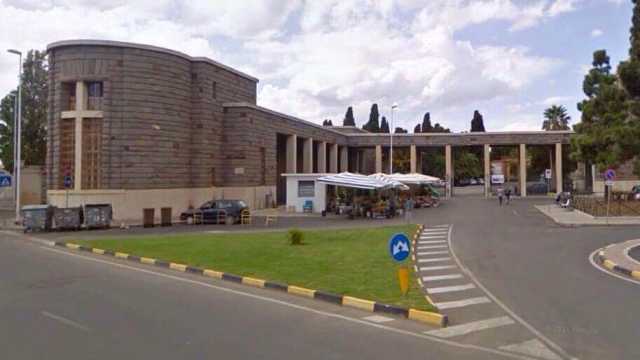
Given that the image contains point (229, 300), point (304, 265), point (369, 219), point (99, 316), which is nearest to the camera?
point (99, 316)

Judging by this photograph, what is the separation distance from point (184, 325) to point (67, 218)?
85.3ft

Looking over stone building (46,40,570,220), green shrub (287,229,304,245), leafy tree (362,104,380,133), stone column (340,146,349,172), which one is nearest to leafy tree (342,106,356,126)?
leafy tree (362,104,380,133)

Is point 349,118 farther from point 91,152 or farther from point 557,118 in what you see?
point 91,152

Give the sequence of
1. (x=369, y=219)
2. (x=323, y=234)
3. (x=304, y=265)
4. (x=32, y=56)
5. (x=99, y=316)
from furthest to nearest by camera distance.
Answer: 1. (x=32, y=56)
2. (x=369, y=219)
3. (x=323, y=234)
4. (x=304, y=265)
5. (x=99, y=316)

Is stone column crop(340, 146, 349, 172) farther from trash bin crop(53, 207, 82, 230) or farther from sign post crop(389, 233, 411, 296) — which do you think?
sign post crop(389, 233, 411, 296)

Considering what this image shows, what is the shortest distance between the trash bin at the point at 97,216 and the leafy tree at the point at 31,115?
3151 centimetres

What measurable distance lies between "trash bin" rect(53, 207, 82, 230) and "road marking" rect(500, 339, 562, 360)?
96.4 ft

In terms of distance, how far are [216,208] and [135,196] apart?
5.56 m

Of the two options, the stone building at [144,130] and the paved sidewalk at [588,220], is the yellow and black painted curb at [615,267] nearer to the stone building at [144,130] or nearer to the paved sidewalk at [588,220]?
the paved sidewalk at [588,220]

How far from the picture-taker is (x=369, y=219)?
3756 cm

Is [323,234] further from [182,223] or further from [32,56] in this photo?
[32,56]

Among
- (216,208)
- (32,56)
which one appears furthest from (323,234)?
(32,56)

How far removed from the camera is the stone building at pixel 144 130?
38.4 m

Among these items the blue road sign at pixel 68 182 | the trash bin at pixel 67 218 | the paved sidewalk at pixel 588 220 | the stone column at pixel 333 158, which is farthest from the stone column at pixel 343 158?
the trash bin at pixel 67 218
